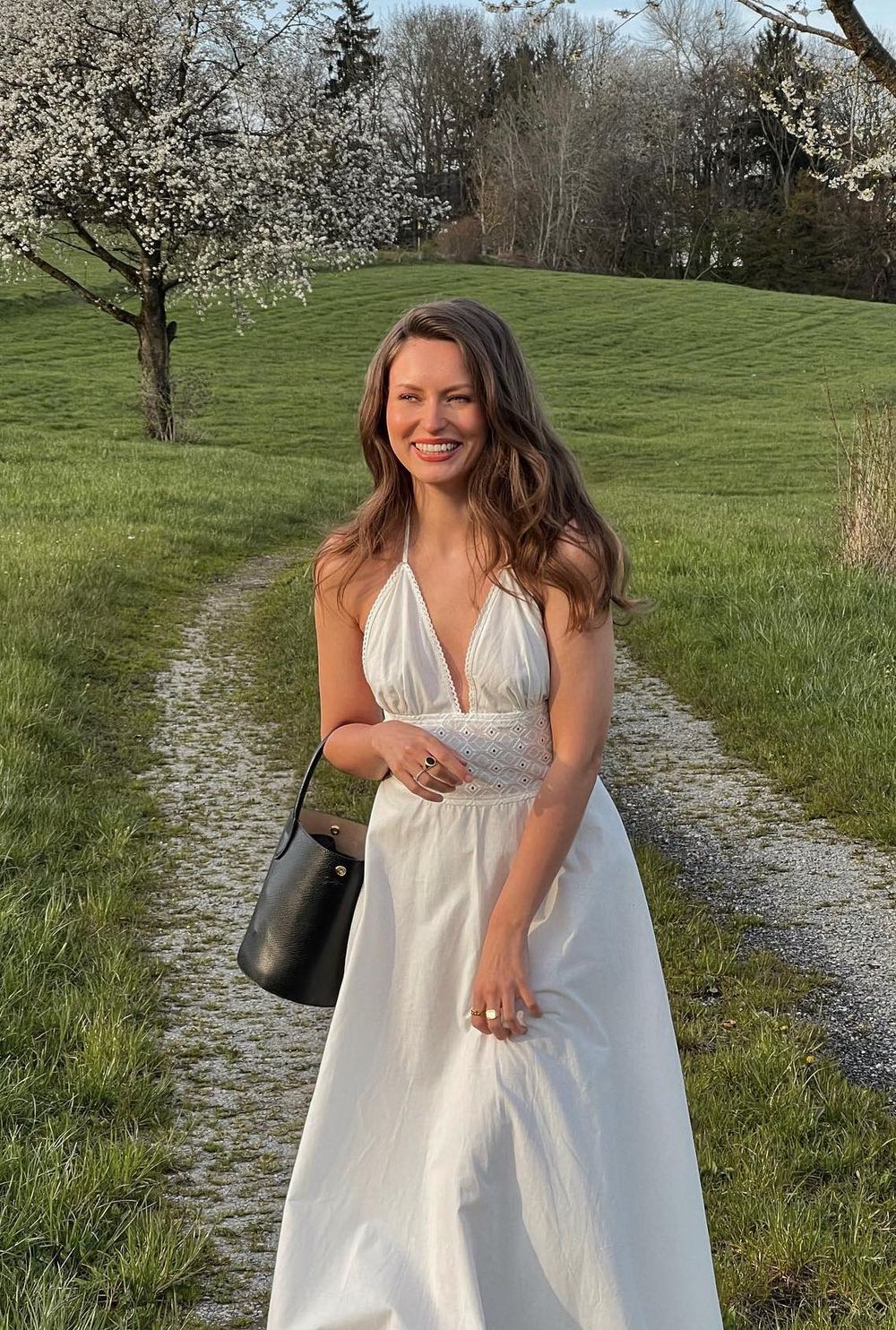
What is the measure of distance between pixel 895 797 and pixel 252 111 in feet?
65.9

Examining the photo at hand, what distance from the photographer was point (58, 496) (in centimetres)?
A: 1378

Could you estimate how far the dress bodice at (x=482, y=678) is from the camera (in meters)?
2.18

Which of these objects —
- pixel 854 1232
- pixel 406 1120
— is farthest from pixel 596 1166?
pixel 854 1232

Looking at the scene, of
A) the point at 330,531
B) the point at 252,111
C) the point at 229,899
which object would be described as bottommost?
the point at 229,899

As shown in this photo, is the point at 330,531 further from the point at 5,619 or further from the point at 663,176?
the point at 663,176

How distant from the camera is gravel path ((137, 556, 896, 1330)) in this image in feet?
10.7

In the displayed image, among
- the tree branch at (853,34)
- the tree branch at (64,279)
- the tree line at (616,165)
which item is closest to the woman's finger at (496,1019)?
the tree branch at (853,34)

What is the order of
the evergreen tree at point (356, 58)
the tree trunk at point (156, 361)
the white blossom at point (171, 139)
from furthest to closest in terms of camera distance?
1. the evergreen tree at point (356, 58)
2. the tree trunk at point (156, 361)
3. the white blossom at point (171, 139)

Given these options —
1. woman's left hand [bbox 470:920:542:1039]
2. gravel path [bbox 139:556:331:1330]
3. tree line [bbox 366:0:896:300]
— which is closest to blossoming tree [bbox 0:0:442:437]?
gravel path [bbox 139:556:331:1330]

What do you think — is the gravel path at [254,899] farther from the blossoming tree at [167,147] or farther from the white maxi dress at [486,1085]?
the blossoming tree at [167,147]

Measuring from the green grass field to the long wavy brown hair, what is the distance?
5.40 ft

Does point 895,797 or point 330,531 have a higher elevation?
point 330,531

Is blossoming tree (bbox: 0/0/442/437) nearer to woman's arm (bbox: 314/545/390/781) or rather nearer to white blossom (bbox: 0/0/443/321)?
white blossom (bbox: 0/0/443/321)

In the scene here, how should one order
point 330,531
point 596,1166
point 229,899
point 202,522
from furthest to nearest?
point 202,522
point 229,899
point 330,531
point 596,1166
